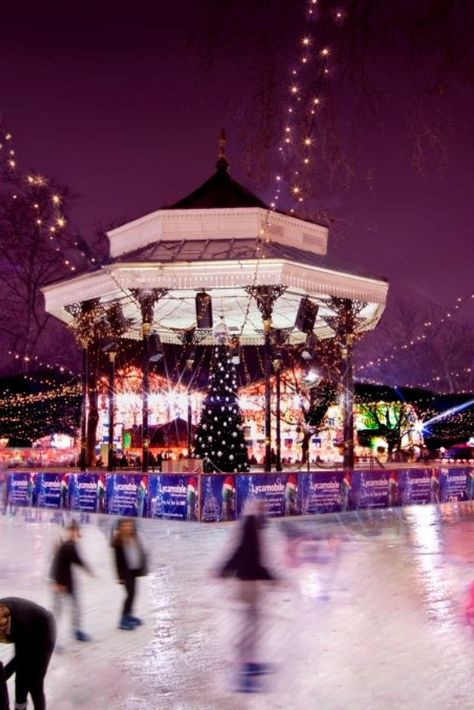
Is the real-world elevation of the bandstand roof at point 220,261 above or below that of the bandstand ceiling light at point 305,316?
above

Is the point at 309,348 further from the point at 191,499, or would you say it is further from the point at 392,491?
the point at 191,499

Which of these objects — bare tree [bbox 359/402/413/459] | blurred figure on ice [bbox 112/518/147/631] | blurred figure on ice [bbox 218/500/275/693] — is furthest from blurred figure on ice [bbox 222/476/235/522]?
bare tree [bbox 359/402/413/459]

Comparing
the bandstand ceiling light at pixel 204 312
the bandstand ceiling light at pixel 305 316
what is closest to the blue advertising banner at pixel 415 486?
the bandstand ceiling light at pixel 305 316

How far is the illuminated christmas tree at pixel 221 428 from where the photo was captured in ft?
71.6

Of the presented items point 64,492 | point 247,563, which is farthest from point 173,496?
point 247,563

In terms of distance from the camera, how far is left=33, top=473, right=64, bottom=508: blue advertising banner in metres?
20.8

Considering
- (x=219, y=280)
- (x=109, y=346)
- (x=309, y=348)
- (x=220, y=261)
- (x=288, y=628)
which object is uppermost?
(x=220, y=261)

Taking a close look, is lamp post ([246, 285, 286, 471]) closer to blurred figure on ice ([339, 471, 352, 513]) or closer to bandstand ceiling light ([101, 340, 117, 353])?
blurred figure on ice ([339, 471, 352, 513])

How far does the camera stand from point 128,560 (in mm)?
8328

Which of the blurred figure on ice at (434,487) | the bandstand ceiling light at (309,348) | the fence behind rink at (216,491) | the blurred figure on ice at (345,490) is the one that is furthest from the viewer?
the blurred figure on ice at (434,487)

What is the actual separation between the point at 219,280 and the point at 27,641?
15.4m

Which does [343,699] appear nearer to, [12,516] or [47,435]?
[12,516]

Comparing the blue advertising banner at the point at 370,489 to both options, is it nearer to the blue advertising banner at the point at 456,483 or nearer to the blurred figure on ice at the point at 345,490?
the blurred figure on ice at the point at 345,490

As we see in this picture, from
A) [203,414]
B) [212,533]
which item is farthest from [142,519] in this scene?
[203,414]
